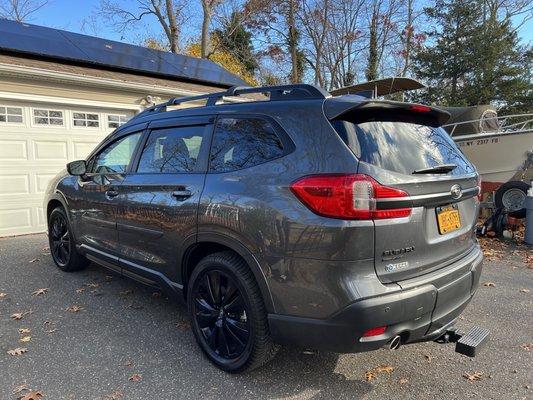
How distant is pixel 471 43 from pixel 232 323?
1116 inches

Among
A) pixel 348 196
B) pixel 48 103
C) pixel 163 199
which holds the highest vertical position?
pixel 48 103

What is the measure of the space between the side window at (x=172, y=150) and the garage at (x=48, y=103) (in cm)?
517

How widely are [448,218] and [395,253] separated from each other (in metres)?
0.58

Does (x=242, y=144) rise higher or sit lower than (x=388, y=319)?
higher

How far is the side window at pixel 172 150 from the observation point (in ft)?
10.9

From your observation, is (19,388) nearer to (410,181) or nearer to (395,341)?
(395,341)

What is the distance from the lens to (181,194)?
3.18 metres

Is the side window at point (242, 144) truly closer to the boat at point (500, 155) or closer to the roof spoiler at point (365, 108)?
the roof spoiler at point (365, 108)

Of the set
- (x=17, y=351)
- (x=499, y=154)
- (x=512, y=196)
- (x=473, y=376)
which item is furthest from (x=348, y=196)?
(x=499, y=154)

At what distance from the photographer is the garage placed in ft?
24.9

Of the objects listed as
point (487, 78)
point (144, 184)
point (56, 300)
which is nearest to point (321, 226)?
point (144, 184)

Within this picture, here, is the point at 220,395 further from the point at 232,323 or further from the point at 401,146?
the point at 401,146

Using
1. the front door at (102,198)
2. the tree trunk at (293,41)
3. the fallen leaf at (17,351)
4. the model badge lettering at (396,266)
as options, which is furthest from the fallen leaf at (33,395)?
the tree trunk at (293,41)

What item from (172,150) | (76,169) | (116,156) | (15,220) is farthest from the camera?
(15,220)
